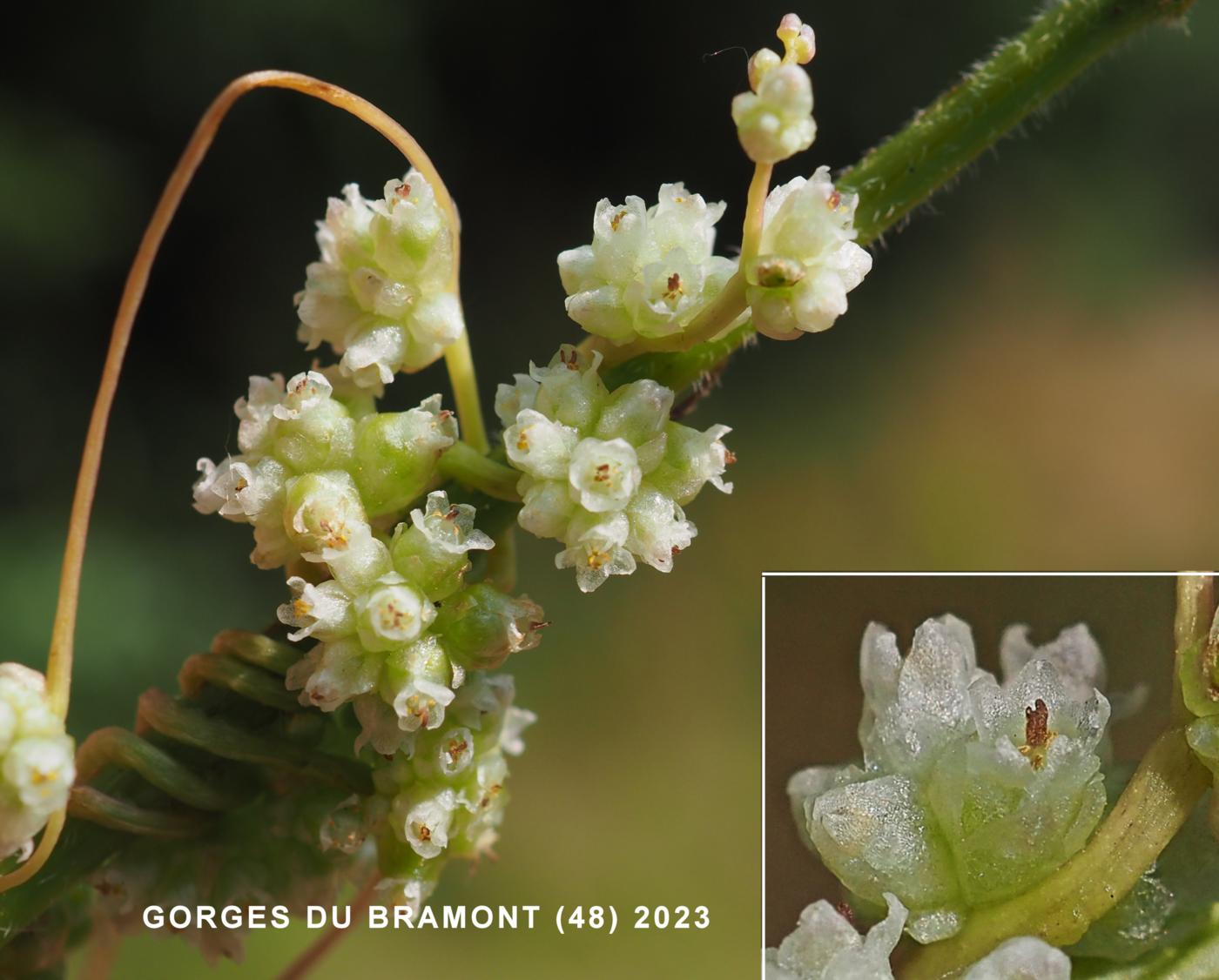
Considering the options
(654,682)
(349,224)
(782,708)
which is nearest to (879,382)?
(654,682)

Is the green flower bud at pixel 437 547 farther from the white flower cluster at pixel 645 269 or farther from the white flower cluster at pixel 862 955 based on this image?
the white flower cluster at pixel 862 955

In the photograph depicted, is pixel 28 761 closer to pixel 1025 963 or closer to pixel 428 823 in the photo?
pixel 428 823

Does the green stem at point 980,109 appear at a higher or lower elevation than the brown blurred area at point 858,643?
higher

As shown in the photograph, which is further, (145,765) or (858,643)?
(858,643)

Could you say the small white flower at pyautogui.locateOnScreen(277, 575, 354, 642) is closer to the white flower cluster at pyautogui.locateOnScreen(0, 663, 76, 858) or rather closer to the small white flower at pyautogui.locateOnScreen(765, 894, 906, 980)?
the white flower cluster at pyautogui.locateOnScreen(0, 663, 76, 858)

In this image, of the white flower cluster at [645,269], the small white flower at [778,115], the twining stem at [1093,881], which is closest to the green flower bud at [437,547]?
the white flower cluster at [645,269]

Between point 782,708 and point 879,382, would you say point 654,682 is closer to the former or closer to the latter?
point 879,382

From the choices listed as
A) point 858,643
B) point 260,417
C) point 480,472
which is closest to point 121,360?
point 260,417
